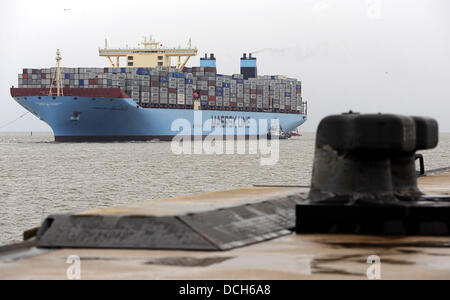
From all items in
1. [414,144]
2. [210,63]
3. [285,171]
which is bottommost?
[285,171]

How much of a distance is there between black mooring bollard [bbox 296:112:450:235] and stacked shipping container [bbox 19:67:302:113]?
275 feet

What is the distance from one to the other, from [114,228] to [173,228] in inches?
23.5

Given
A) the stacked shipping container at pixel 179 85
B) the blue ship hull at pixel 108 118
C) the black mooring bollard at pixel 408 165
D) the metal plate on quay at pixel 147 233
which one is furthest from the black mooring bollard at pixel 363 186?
the stacked shipping container at pixel 179 85

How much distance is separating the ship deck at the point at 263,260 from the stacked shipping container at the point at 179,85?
84897mm

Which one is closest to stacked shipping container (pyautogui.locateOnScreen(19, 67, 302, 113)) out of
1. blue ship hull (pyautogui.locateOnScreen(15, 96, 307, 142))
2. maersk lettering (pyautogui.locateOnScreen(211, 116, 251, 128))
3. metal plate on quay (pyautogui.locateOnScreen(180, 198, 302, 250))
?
maersk lettering (pyautogui.locateOnScreen(211, 116, 251, 128))

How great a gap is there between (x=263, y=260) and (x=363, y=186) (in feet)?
7.68

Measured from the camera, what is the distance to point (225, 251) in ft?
24.3

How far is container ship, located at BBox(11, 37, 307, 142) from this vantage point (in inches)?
3428

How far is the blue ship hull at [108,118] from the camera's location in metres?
85.7

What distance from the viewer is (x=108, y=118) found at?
288 ft

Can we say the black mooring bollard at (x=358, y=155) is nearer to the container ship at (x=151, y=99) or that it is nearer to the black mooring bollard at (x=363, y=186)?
the black mooring bollard at (x=363, y=186)

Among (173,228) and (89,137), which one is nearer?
(173,228)
